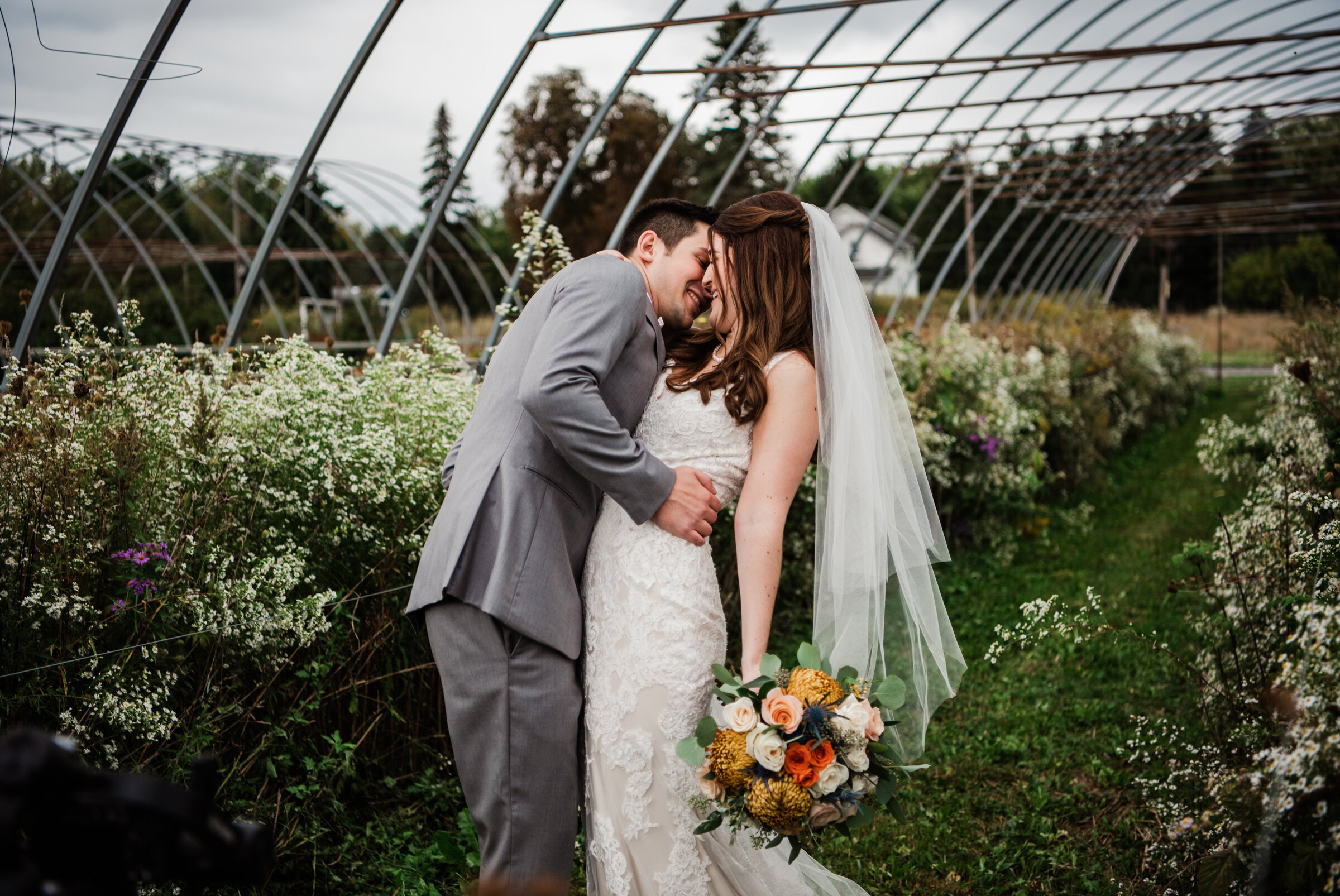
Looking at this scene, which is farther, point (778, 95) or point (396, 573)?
point (778, 95)

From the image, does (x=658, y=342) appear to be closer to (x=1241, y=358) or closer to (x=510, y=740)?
(x=510, y=740)

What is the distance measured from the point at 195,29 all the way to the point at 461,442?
262 cm

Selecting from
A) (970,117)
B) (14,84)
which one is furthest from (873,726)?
(970,117)

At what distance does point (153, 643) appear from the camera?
225 centimetres

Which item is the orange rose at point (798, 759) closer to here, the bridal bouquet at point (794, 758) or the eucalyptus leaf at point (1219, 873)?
the bridal bouquet at point (794, 758)

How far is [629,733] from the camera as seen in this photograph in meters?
2.07

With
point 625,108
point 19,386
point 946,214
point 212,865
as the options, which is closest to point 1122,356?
point 946,214

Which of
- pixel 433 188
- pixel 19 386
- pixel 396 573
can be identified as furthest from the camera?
pixel 433 188

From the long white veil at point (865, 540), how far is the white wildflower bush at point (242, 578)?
59.2 inches

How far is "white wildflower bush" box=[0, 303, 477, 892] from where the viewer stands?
7.54 feet

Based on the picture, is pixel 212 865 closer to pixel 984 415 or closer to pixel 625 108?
pixel 984 415

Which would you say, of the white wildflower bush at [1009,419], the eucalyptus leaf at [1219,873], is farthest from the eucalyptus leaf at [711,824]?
the white wildflower bush at [1009,419]

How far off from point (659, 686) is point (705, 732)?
9.3 inches

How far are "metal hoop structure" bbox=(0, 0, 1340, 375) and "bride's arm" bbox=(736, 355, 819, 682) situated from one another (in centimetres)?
216
